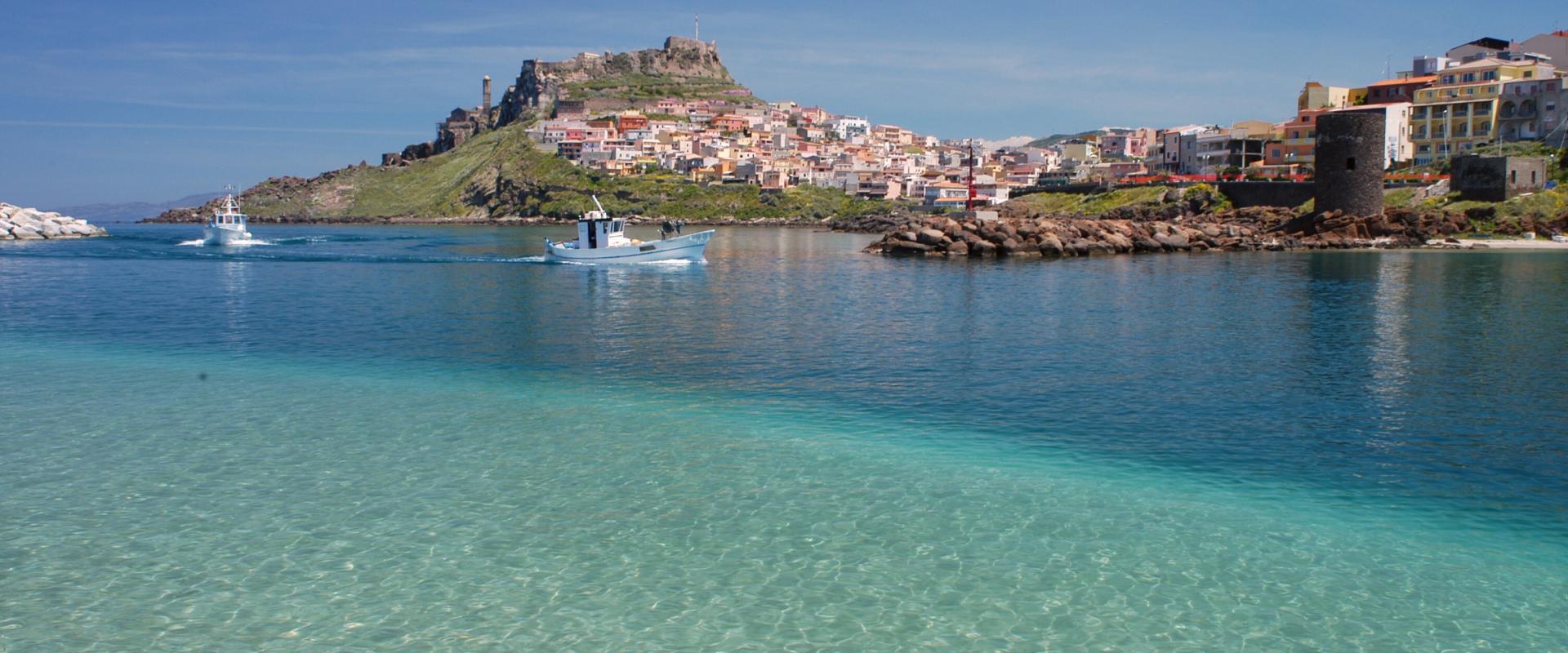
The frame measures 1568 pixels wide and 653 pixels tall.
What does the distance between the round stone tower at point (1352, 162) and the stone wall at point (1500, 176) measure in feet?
21.3

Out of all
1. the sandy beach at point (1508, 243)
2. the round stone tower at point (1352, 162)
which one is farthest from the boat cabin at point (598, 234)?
the sandy beach at point (1508, 243)

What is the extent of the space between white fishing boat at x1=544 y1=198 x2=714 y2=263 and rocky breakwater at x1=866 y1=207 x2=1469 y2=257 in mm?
11922

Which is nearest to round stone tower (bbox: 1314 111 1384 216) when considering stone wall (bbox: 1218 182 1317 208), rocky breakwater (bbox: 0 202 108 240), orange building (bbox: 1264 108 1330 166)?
stone wall (bbox: 1218 182 1317 208)

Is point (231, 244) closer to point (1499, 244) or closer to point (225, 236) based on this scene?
point (225, 236)

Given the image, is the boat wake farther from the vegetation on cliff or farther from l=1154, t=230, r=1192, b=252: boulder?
l=1154, t=230, r=1192, b=252: boulder

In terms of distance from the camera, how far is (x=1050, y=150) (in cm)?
16175

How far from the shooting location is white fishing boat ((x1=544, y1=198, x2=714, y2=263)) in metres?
47.6

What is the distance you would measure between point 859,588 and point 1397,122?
3201 inches

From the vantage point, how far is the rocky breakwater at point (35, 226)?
79.1m

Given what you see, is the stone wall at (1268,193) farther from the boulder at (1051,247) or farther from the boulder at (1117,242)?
the boulder at (1051,247)

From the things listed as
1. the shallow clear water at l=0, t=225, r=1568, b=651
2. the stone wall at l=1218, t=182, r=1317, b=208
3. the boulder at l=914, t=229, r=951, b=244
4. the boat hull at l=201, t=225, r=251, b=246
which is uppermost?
the stone wall at l=1218, t=182, r=1317, b=208

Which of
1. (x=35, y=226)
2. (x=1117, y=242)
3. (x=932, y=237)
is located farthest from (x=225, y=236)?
(x=1117, y=242)

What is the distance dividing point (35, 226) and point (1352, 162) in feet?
302

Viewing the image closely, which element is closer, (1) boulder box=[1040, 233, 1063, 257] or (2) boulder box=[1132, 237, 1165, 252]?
(1) boulder box=[1040, 233, 1063, 257]
